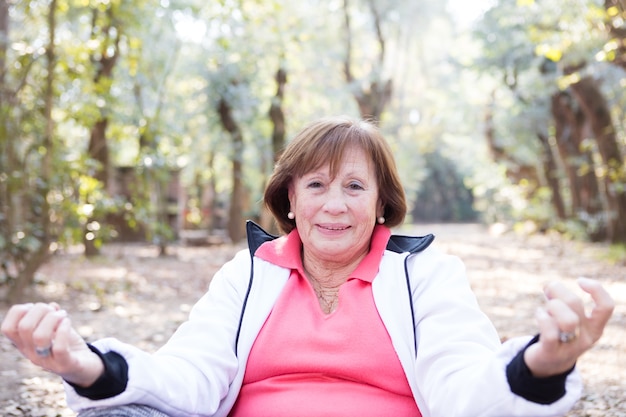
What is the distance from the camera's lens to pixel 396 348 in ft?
6.86

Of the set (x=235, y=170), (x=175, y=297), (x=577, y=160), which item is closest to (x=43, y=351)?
(x=175, y=297)

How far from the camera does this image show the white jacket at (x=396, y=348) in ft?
5.54

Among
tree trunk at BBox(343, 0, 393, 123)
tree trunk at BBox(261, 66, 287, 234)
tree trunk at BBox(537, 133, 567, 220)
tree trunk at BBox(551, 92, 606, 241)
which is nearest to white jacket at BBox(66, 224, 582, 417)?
tree trunk at BBox(551, 92, 606, 241)

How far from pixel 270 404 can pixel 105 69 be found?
10.3 m

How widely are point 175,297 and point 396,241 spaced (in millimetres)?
6473

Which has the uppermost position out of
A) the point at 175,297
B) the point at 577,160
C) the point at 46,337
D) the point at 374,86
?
the point at 374,86

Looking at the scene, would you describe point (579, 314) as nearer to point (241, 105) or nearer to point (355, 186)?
point (355, 186)

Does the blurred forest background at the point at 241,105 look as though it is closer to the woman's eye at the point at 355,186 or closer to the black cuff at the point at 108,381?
the woman's eye at the point at 355,186

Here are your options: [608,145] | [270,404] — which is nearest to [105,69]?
[608,145]

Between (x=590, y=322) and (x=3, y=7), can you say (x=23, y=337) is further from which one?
(x=3, y=7)

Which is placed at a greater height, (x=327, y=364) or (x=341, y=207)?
(x=341, y=207)

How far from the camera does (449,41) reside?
33.2 meters

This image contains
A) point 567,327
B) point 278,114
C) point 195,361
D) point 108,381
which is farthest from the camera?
point 278,114

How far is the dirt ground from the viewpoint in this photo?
4152mm
